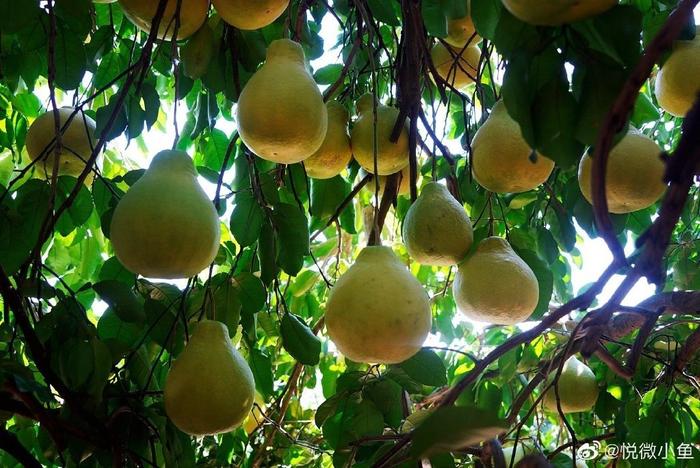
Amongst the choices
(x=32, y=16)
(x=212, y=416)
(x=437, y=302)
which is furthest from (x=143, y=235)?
(x=437, y=302)

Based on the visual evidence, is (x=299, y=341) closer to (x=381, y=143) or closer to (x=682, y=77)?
(x=381, y=143)

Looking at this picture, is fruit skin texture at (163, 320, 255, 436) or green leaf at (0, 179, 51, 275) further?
green leaf at (0, 179, 51, 275)

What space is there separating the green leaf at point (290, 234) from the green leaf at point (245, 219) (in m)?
0.03

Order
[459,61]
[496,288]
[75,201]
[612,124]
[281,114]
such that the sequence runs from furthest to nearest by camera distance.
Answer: [459,61]
[75,201]
[496,288]
[281,114]
[612,124]

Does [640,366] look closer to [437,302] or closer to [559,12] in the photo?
[437,302]

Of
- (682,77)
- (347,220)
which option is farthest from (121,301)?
(682,77)

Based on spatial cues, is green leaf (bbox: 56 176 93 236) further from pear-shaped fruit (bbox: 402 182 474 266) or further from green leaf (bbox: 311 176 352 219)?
pear-shaped fruit (bbox: 402 182 474 266)

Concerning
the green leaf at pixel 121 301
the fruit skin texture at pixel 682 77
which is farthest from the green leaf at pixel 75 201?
the fruit skin texture at pixel 682 77

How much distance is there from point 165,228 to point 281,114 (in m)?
0.25

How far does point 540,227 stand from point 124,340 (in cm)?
105

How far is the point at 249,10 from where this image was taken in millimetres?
1029

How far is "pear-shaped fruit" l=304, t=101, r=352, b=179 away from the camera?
4.39 ft

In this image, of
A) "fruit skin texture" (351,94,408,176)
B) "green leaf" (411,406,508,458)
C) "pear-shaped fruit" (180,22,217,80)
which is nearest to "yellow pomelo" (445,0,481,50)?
"fruit skin texture" (351,94,408,176)

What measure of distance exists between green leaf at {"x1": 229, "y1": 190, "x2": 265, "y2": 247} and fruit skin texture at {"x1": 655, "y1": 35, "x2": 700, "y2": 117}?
0.77 metres
